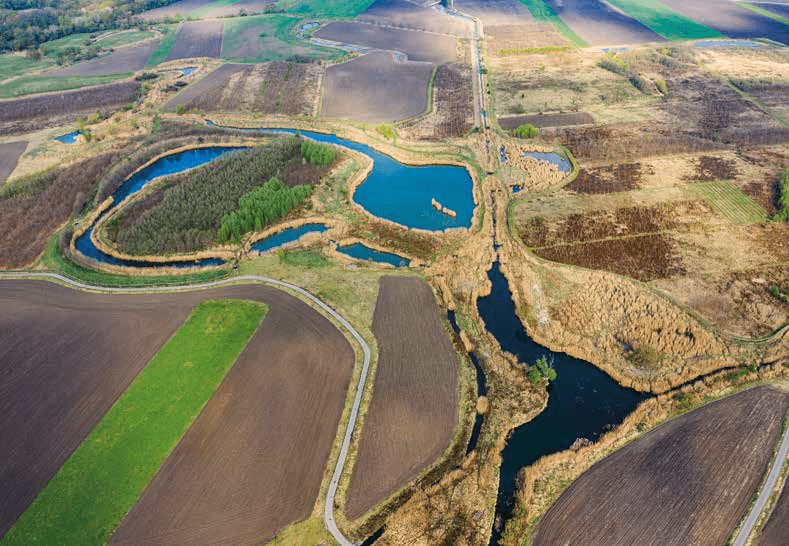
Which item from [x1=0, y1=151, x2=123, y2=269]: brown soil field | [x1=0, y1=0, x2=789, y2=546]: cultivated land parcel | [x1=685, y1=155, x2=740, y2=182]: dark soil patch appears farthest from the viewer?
[x1=685, y1=155, x2=740, y2=182]: dark soil patch

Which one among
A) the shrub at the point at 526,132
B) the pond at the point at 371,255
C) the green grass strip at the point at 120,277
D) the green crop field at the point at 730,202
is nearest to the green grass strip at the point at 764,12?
the shrub at the point at 526,132

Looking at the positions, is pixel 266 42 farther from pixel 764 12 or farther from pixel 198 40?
pixel 764 12

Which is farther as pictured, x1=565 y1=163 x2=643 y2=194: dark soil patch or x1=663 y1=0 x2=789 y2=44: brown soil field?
x1=663 y1=0 x2=789 y2=44: brown soil field

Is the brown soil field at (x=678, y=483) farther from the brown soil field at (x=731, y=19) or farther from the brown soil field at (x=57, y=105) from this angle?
the brown soil field at (x=731, y=19)

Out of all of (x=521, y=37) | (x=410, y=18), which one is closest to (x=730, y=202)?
(x=521, y=37)

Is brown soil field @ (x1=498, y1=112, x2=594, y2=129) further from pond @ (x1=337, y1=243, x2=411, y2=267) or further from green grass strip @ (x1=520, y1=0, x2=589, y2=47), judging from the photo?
green grass strip @ (x1=520, y1=0, x2=589, y2=47)

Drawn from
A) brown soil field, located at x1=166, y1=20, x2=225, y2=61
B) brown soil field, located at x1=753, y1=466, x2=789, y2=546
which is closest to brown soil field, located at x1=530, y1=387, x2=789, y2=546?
brown soil field, located at x1=753, y1=466, x2=789, y2=546

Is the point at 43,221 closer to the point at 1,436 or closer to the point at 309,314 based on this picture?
the point at 1,436
